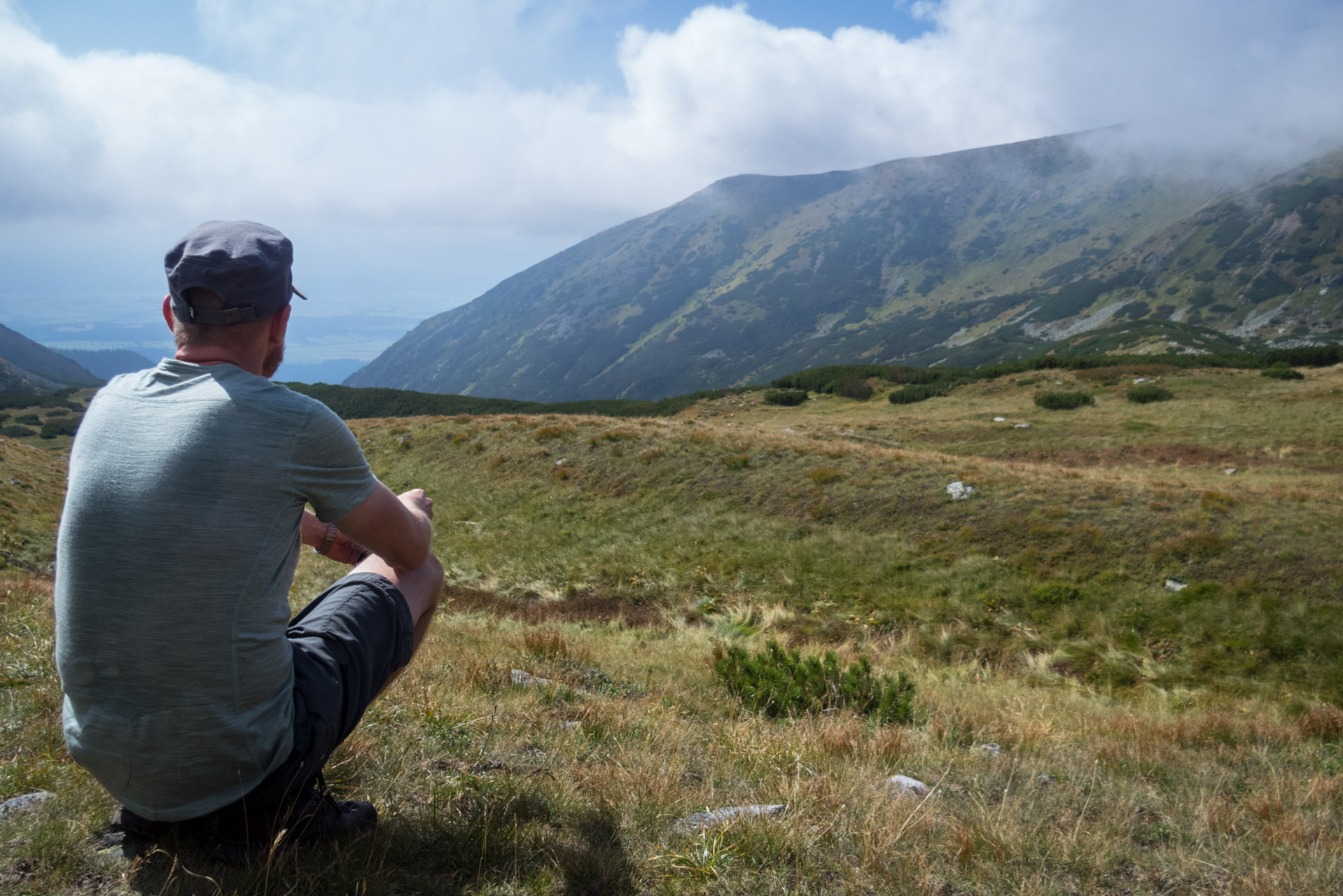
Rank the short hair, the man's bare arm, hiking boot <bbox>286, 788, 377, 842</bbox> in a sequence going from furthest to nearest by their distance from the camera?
hiking boot <bbox>286, 788, 377, 842</bbox>, the man's bare arm, the short hair

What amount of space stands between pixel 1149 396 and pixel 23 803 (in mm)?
42430

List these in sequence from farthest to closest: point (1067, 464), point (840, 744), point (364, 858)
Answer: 1. point (1067, 464)
2. point (840, 744)
3. point (364, 858)

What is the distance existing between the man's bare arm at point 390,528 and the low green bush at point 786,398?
44110mm

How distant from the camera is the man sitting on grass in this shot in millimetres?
2344

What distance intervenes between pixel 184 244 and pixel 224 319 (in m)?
0.33

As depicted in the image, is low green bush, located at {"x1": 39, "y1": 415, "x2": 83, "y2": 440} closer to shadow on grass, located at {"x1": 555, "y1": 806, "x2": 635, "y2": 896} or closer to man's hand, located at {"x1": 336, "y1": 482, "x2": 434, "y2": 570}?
man's hand, located at {"x1": 336, "y1": 482, "x2": 434, "y2": 570}

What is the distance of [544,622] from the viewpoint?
38.7ft

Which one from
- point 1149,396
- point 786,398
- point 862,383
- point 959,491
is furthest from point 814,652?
point 862,383

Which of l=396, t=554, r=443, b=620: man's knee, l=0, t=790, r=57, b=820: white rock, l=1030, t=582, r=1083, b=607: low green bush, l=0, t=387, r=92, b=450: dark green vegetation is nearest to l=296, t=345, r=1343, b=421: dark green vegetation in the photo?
l=1030, t=582, r=1083, b=607: low green bush

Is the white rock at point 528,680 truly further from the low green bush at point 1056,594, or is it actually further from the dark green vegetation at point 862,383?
the dark green vegetation at point 862,383

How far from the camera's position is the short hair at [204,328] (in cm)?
260

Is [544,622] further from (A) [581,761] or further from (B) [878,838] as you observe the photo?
(B) [878,838]

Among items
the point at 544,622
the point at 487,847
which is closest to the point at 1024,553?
the point at 544,622

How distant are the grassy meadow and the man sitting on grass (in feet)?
1.40
